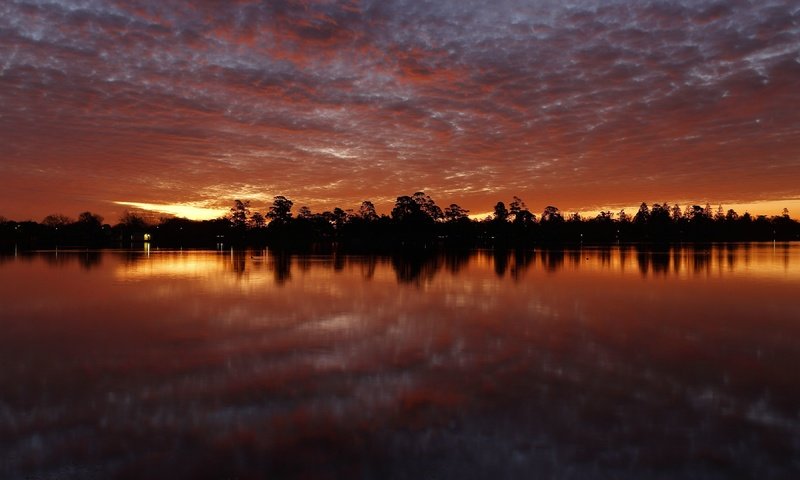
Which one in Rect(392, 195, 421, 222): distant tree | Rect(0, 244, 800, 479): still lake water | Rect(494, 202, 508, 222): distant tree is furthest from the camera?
Rect(494, 202, 508, 222): distant tree

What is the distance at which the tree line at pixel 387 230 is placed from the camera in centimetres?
13612

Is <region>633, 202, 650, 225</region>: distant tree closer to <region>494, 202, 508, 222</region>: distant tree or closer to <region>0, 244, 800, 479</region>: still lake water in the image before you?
<region>494, 202, 508, 222</region>: distant tree

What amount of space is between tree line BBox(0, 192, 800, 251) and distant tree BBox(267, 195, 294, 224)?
0.96 ft

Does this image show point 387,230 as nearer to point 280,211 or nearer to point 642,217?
point 280,211

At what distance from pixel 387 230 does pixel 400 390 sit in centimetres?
12463

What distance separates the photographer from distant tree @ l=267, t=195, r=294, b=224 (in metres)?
162

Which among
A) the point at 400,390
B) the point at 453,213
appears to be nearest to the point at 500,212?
the point at 453,213

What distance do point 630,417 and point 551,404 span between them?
3.94ft

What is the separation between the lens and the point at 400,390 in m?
9.76

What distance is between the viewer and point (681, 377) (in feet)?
34.9

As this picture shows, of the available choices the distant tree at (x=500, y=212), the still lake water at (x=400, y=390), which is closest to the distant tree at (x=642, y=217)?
the distant tree at (x=500, y=212)

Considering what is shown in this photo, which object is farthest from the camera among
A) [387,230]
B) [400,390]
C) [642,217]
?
[642,217]

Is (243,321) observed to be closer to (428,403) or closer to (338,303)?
(338,303)

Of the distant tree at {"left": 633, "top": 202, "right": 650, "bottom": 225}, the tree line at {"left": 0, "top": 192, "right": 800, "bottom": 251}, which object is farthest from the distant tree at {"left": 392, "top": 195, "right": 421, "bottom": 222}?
the distant tree at {"left": 633, "top": 202, "right": 650, "bottom": 225}
